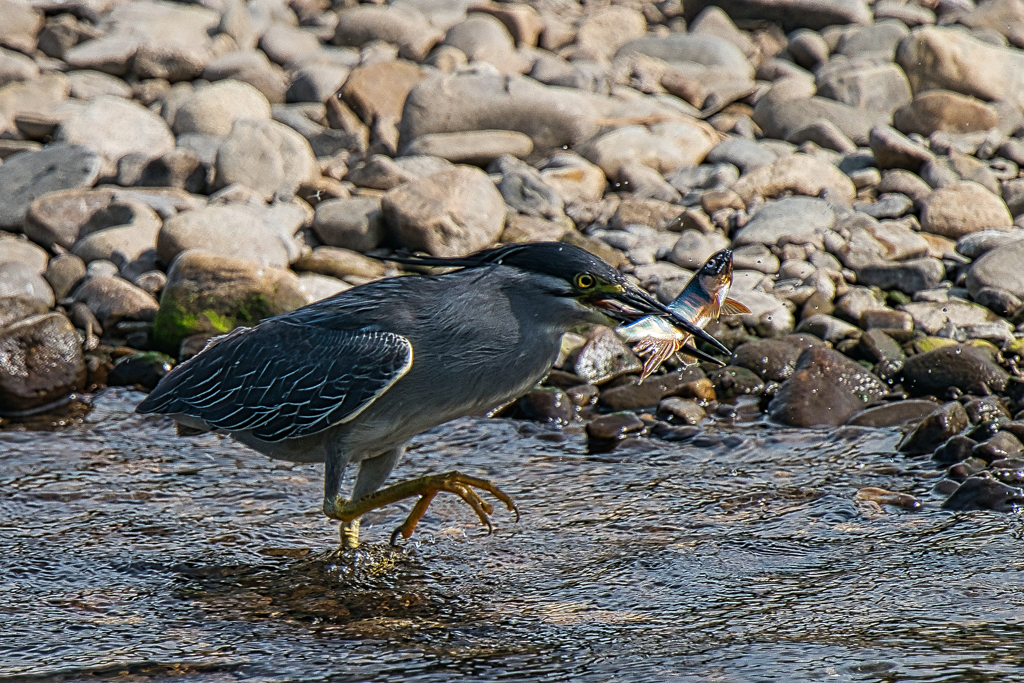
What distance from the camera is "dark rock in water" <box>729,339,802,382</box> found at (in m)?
7.73

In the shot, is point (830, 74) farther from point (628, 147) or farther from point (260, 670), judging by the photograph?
point (260, 670)

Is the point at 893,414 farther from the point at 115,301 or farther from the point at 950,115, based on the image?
the point at 115,301

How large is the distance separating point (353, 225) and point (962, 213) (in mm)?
4685

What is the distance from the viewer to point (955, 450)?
626 cm

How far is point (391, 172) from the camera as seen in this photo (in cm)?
1025

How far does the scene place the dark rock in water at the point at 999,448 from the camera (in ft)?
19.9

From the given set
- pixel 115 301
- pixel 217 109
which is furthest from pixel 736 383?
pixel 217 109

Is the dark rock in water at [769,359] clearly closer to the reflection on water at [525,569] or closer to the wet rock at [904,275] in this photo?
the reflection on water at [525,569]

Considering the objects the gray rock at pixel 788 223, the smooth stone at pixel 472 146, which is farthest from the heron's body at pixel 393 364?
the smooth stone at pixel 472 146

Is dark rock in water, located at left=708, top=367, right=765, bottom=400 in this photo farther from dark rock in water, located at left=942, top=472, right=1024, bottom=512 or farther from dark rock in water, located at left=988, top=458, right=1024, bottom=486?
dark rock in water, located at left=942, top=472, right=1024, bottom=512

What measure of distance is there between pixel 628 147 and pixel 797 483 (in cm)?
518

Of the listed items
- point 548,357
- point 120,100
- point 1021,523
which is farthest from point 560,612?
point 120,100

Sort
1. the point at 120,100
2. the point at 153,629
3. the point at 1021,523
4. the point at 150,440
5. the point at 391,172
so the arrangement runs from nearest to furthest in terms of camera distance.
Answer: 1. the point at 153,629
2. the point at 1021,523
3. the point at 150,440
4. the point at 391,172
5. the point at 120,100

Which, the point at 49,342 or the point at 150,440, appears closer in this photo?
the point at 150,440
